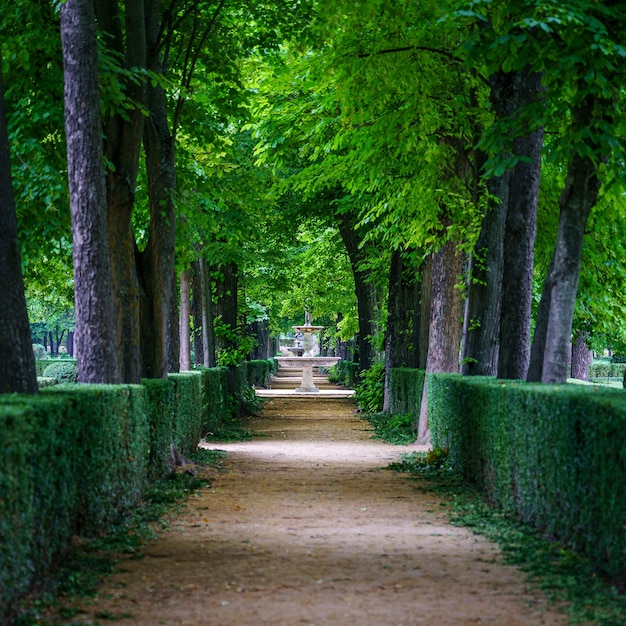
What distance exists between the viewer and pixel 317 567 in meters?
9.20

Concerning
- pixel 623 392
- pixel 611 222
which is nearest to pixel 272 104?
pixel 611 222

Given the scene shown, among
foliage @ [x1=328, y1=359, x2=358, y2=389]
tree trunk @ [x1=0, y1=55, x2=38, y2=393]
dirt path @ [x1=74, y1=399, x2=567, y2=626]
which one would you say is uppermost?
tree trunk @ [x1=0, y1=55, x2=38, y2=393]

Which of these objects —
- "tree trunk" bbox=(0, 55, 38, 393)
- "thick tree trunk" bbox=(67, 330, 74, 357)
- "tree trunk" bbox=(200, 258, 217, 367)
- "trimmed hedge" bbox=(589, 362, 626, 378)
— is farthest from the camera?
"thick tree trunk" bbox=(67, 330, 74, 357)

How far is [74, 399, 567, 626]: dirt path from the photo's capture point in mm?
7520

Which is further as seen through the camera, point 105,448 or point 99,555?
point 105,448

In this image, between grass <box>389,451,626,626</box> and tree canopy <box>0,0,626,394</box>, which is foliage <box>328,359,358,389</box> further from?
grass <box>389,451,626,626</box>

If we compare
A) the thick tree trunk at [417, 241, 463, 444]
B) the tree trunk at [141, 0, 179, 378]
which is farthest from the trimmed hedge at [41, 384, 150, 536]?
the thick tree trunk at [417, 241, 463, 444]

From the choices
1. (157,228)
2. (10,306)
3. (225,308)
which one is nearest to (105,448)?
(10,306)

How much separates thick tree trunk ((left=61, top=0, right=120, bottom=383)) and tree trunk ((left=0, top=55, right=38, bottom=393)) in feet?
11.9

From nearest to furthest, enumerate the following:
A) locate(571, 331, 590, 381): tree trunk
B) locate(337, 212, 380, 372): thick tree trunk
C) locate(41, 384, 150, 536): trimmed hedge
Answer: locate(41, 384, 150, 536): trimmed hedge < locate(337, 212, 380, 372): thick tree trunk < locate(571, 331, 590, 381): tree trunk

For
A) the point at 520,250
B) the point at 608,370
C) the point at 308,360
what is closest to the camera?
the point at 520,250

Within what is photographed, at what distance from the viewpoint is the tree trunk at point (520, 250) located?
15055mm

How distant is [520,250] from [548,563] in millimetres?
6770

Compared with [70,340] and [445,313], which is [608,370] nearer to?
[445,313]
